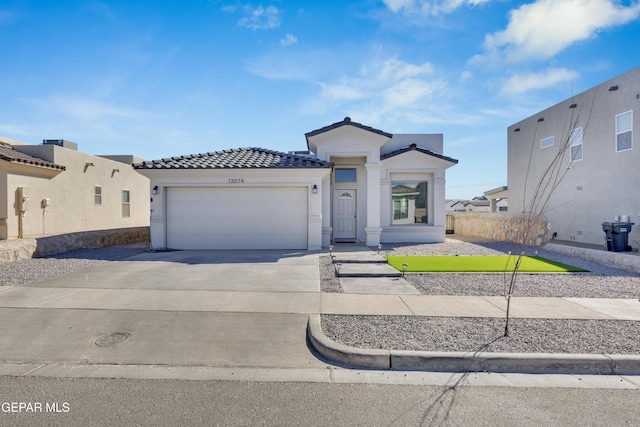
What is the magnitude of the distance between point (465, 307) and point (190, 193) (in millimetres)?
10645

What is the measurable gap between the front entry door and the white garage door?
2.71 m

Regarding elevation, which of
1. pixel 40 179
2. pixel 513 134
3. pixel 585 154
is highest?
pixel 513 134

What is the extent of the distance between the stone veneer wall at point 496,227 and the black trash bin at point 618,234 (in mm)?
2645

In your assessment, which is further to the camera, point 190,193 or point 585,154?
point 585,154

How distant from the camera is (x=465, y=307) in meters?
5.79

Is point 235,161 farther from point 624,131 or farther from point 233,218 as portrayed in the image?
point 624,131

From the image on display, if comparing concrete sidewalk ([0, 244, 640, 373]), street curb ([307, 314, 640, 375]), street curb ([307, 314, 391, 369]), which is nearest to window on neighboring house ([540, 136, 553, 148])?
concrete sidewalk ([0, 244, 640, 373])

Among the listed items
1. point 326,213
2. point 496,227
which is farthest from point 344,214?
point 496,227

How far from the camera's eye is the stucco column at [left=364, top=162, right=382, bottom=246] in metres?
13.6

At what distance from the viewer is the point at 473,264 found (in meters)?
9.82

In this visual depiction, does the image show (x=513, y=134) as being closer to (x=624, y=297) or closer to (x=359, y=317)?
(x=624, y=297)

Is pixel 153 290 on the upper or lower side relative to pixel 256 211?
lower

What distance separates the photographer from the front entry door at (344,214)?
15.0 metres

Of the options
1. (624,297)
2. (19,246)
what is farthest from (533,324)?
(19,246)
